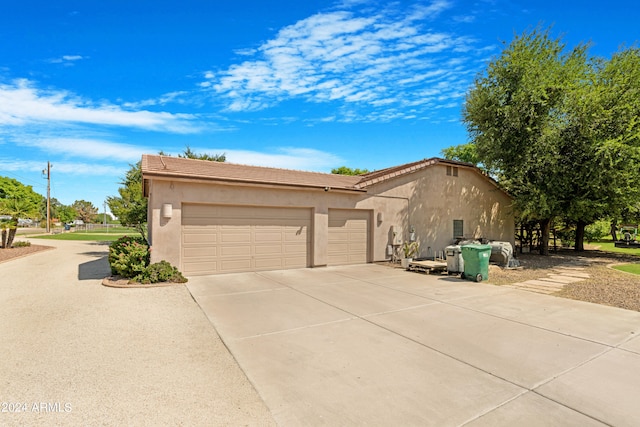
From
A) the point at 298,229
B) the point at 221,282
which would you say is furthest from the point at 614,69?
the point at 221,282

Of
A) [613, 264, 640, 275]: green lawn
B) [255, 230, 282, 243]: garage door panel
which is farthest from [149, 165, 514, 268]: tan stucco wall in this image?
[613, 264, 640, 275]: green lawn

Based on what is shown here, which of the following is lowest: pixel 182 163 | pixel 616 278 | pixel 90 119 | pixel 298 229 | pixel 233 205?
pixel 616 278

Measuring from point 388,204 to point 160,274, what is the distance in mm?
9212

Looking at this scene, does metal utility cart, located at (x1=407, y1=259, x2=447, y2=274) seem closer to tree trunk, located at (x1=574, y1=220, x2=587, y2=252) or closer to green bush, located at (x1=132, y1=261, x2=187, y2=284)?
green bush, located at (x1=132, y1=261, x2=187, y2=284)

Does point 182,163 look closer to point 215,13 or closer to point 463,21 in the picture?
point 215,13

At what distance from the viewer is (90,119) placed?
1539cm

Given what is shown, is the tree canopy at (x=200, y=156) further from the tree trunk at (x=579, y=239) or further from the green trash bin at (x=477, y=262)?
the tree trunk at (x=579, y=239)

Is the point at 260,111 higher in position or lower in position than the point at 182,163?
higher

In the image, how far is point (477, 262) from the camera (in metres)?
9.50

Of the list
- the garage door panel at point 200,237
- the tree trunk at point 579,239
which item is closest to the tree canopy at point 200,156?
the garage door panel at point 200,237

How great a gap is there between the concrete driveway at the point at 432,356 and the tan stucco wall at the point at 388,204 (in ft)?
9.84

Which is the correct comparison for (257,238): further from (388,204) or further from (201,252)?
(388,204)

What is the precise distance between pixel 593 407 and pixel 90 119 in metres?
20.0

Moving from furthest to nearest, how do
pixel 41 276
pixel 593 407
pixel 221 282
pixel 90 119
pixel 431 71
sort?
pixel 90 119, pixel 431 71, pixel 41 276, pixel 221 282, pixel 593 407
